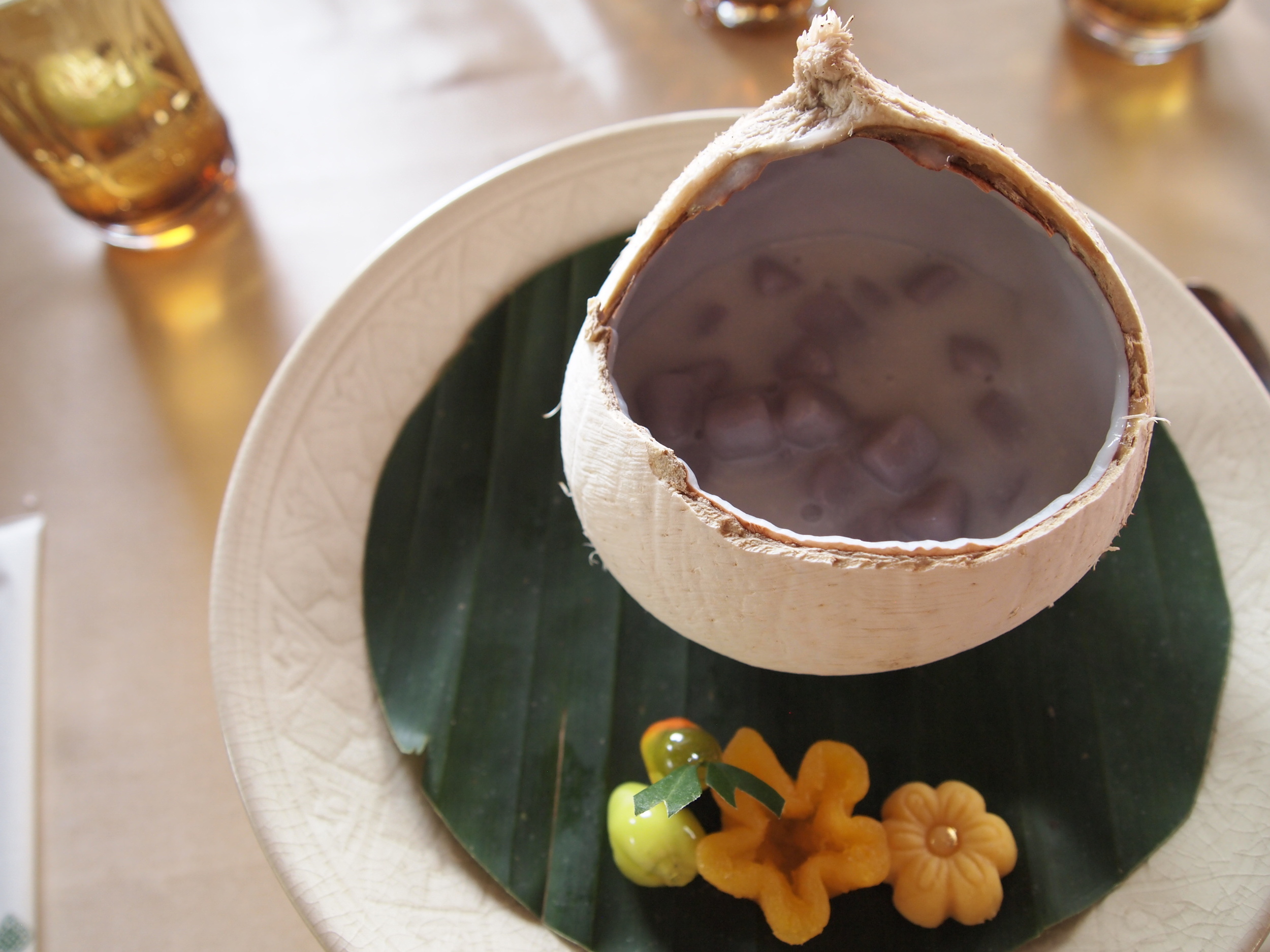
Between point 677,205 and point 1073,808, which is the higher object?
point 677,205

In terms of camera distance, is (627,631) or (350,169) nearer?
(627,631)

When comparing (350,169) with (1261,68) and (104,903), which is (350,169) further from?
(1261,68)

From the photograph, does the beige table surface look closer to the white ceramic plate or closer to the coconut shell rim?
the white ceramic plate

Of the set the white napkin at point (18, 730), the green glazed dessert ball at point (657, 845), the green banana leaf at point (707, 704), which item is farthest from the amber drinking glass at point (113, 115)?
the green glazed dessert ball at point (657, 845)

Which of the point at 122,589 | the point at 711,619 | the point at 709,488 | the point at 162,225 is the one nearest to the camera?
the point at 711,619

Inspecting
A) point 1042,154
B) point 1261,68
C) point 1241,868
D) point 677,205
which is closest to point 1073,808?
point 1241,868

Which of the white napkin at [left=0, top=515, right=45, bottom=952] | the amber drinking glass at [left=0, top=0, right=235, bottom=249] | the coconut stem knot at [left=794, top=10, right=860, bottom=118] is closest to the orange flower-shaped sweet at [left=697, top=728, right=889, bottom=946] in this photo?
the coconut stem knot at [left=794, top=10, right=860, bottom=118]
